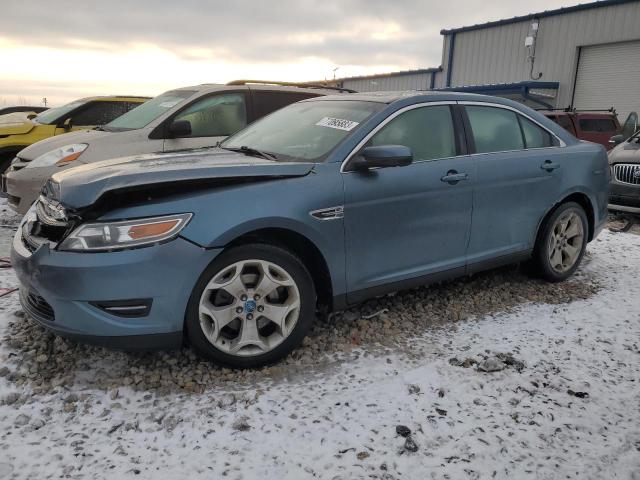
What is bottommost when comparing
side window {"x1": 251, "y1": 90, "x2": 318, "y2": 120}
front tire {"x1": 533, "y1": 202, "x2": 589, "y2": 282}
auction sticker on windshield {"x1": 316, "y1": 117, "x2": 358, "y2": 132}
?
front tire {"x1": 533, "y1": 202, "x2": 589, "y2": 282}

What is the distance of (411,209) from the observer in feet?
11.0

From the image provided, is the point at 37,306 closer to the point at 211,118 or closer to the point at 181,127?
the point at 181,127

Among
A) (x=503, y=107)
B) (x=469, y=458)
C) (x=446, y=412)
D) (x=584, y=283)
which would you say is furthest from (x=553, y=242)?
(x=469, y=458)

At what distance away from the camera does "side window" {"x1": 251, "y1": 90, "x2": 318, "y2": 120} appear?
20.4 feet

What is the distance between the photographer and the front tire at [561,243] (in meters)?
4.32

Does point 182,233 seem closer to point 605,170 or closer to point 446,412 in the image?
point 446,412

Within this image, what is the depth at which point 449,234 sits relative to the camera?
3604 millimetres

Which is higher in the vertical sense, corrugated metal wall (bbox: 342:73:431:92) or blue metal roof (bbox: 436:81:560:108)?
corrugated metal wall (bbox: 342:73:431:92)

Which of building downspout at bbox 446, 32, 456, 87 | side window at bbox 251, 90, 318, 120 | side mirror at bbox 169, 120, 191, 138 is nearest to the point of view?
side mirror at bbox 169, 120, 191, 138

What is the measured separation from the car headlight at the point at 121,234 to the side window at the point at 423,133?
1437 mm

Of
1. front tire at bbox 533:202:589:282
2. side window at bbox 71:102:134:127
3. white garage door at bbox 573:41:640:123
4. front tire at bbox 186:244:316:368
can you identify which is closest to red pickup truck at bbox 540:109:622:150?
white garage door at bbox 573:41:640:123

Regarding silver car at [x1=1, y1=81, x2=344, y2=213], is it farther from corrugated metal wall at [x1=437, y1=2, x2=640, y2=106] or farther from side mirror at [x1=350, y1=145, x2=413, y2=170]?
corrugated metal wall at [x1=437, y1=2, x2=640, y2=106]


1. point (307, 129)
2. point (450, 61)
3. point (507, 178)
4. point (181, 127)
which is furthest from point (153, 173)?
point (450, 61)

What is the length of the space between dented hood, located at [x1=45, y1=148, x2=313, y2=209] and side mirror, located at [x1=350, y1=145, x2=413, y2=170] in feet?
1.02
